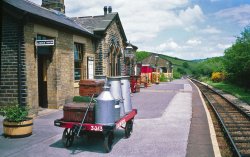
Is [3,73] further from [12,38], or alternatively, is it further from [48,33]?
[48,33]

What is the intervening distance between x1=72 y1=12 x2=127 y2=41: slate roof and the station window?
216 cm

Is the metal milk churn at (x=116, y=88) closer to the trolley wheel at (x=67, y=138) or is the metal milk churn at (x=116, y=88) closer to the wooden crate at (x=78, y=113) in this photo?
the wooden crate at (x=78, y=113)

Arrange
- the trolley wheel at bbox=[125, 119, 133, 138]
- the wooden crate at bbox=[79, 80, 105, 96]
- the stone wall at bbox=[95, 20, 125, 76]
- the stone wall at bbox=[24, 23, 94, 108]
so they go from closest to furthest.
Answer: the trolley wheel at bbox=[125, 119, 133, 138] < the wooden crate at bbox=[79, 80, 105, 96] < the stone wall at bbox=[24, 23, 94, 108] < the stone wall at bbox=[95, 20, 125, 76]

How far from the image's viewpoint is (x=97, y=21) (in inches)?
732

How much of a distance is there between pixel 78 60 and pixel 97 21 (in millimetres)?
4429

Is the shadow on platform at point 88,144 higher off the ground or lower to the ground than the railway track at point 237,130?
higher

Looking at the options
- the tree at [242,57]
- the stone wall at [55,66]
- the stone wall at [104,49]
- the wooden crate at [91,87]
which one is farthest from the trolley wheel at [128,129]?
the tree at [242,57]

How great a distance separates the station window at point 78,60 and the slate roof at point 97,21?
2.16m

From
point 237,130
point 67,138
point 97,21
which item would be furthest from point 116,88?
point 97,21

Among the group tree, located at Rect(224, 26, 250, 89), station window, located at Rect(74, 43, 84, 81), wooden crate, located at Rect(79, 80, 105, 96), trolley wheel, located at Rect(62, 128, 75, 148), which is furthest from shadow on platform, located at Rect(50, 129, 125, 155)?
tree, located at Rect(224, 26, 250, 89)

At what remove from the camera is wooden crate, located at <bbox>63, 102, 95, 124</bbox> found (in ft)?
22.0

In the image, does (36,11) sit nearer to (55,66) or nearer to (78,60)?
(55,66)

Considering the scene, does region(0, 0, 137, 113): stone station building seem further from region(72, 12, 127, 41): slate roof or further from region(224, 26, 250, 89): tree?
region(224, 26, 250, 89): tree

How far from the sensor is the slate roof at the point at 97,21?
17.3 meters
